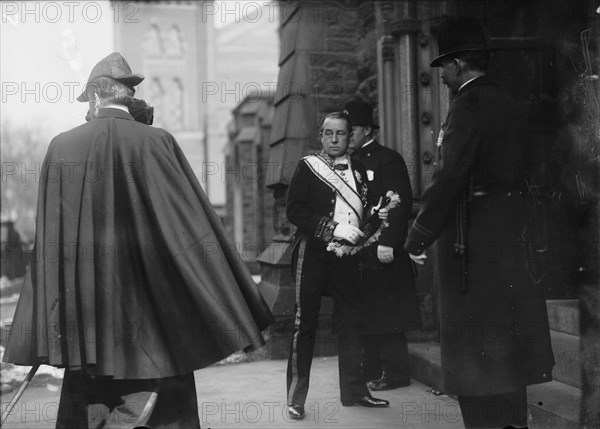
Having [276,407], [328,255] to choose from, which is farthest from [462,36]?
[276,407]

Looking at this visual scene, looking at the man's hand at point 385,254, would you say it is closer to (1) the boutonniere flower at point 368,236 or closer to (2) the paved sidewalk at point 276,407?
(1) the boutonniere flower at point 368,236

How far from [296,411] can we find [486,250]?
6.06 ft

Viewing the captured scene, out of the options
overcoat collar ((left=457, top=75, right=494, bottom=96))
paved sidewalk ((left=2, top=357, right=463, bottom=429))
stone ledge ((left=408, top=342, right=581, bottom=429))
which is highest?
overcoat collar ((left=457, top=75, right=494, bottom=96))

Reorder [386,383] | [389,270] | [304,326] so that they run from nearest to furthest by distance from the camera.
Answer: [304,326], [389,270], [386,383]

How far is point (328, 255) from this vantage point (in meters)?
5.04

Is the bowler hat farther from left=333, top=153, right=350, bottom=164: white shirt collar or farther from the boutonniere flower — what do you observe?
the boutonniere flower

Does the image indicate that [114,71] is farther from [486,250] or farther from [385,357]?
[385,357]

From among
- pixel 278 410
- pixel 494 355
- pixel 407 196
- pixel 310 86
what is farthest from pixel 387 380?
pixel 310 86

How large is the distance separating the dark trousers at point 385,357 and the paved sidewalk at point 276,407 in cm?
16

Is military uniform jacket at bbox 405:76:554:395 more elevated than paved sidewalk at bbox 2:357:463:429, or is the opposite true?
military uniform jacket at bbox 405:76:554:395

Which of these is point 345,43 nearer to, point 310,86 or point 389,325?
point 310,86

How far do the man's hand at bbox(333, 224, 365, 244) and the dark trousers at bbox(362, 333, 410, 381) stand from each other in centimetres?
96

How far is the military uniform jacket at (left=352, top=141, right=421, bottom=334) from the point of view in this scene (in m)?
5.30

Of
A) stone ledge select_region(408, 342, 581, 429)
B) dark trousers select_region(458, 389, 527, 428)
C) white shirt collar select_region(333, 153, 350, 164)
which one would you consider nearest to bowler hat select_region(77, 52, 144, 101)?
white shirt collar select_region(333, 153, 350, 164)
